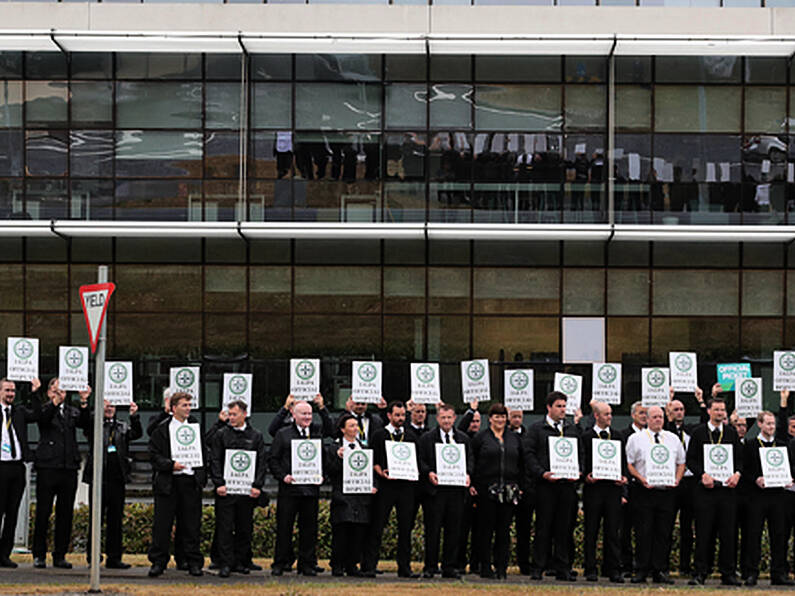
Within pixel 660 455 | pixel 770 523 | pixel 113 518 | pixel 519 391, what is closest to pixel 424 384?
pixel 519 391

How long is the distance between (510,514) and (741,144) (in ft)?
52.7

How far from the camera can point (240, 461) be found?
15.7 metres

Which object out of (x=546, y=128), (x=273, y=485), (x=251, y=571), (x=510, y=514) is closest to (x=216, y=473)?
(x=251, y=571)

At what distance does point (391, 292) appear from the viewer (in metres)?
30.0

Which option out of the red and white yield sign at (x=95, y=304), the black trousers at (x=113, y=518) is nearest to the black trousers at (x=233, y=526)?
the black trousers at (x=113, y=518)

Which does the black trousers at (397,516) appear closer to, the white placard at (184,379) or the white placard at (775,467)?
the white placard at (184,379)

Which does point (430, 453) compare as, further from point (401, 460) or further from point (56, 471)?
point (56, 471)

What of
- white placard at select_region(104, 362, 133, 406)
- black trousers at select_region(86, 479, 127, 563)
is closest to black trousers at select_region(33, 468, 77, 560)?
black trousers at select_region(86, 479, 127, 563)

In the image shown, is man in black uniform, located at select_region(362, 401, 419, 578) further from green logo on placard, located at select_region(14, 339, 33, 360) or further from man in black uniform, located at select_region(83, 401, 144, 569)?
green logo on placard, located at select_region(14, 339, 33, 360)

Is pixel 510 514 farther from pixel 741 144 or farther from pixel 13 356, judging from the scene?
pixel 741 144

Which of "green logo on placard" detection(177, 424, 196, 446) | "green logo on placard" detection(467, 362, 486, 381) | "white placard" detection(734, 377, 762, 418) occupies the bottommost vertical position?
"green logo on placard" detection(177, 424, 196, 446)

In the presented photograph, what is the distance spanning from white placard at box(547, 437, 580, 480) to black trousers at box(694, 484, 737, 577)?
4.65 feet

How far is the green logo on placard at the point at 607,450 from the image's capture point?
15608 millimetres

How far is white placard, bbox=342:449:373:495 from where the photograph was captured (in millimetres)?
15688
